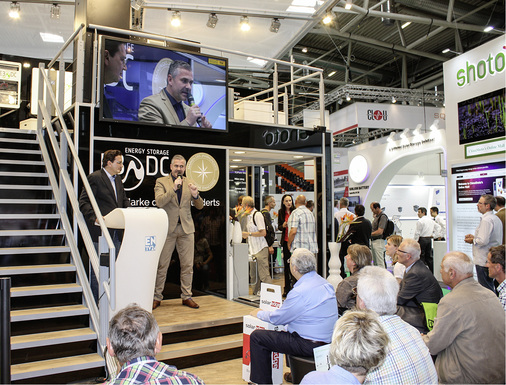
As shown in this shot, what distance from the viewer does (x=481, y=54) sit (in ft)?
25.2

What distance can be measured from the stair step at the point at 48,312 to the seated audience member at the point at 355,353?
113 inches

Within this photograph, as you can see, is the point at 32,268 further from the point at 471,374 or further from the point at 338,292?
the point at 471,374

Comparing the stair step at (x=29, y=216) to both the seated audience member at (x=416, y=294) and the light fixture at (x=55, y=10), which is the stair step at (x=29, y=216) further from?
the light fixture at (x=55, y=10)

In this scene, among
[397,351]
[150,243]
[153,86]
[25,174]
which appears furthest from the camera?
[153,86]

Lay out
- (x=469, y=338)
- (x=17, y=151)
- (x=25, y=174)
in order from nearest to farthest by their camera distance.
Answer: (x=469, y=338) < (x=25, y=174) < (x=17, y=151)

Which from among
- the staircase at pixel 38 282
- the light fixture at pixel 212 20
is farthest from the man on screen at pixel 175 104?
the light fixture at pixel 212 20

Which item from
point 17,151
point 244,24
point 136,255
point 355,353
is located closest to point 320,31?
point 244,24

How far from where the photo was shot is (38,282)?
4.41 m

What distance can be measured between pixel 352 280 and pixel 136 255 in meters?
1.89

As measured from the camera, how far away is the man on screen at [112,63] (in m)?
5.55

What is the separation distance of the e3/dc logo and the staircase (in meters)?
0.88

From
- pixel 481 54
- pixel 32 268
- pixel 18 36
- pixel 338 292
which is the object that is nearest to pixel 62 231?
pixel 32 268

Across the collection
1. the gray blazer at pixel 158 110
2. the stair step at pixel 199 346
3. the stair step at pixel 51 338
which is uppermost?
the gray blazer at pixel 158 110

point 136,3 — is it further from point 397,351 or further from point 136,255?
point 397,351
